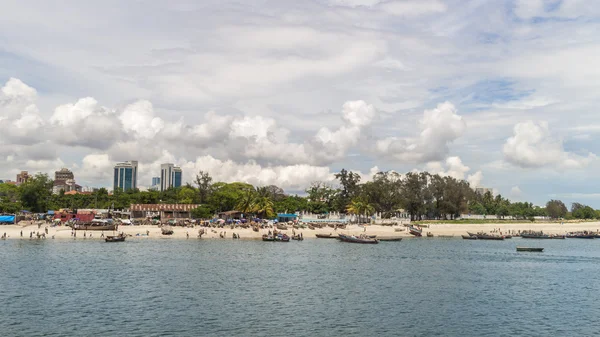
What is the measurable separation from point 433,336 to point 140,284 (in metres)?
32.2

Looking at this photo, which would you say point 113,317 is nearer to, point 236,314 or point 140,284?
point 236,314

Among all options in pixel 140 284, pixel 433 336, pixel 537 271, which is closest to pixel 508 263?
pixel 537 271

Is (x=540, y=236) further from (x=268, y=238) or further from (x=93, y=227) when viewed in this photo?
(x=93, y=227)

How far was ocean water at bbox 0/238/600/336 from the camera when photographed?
1486 inches

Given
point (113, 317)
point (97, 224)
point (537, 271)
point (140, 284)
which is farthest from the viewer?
point (97, 224)

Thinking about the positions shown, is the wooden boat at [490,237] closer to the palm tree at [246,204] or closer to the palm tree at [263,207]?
the palm tree at [263,207]

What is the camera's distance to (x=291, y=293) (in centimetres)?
5088

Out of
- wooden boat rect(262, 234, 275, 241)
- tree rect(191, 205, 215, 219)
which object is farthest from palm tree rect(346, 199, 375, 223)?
wooden boat rect(262, 234, 275, 241)

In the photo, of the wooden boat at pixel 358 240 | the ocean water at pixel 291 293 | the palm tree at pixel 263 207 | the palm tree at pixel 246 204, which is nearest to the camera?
the ocean water at pixel 291 293

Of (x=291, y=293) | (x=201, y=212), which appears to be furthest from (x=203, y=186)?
(x=291, y=293)

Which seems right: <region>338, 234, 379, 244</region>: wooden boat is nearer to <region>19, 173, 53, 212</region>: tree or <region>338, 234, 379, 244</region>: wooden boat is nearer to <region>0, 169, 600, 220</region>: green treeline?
<region>0, 169, 600, 220</region>: green treeline

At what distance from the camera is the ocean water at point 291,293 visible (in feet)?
124

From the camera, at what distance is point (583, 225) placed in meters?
180

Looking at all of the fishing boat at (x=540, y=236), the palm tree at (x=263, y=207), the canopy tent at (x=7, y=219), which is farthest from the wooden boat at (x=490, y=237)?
the canopy tent at (x=7, y=219)
